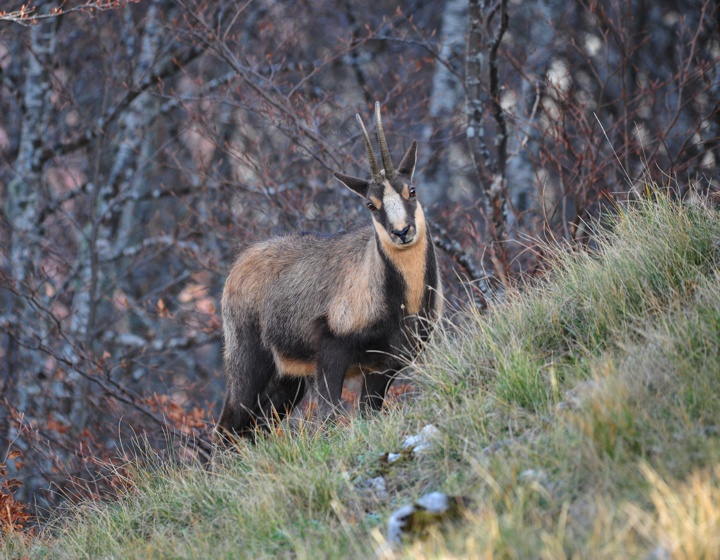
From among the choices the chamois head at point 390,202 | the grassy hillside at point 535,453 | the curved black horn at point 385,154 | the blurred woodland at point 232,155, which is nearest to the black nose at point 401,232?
the chamois head at point 390,202

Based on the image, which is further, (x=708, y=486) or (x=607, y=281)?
(x=607, y=281)

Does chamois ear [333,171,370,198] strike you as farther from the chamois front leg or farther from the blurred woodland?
the chamois front leg

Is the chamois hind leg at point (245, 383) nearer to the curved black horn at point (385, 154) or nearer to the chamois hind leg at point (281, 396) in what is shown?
the chamois hind leg at point (281, 396)

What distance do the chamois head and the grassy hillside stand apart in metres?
0.87

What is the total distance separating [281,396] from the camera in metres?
7.75

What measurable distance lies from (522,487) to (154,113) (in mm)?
10702

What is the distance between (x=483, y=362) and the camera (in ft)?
17.8

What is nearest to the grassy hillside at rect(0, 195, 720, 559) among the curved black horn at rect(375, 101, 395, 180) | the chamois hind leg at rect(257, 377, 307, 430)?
the curved black horn at rect(375, 101, 395, 180)

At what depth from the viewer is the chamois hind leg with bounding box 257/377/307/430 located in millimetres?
7641

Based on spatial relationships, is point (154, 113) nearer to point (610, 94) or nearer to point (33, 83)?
point (33, 83)

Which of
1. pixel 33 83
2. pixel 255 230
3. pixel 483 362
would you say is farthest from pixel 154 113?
pixel 483 362

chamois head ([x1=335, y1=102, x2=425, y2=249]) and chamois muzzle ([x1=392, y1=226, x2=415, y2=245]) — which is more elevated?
chamois head ([x1=335, y1=102, x2=425, y2=249])

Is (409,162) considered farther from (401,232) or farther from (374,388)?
(374,388)

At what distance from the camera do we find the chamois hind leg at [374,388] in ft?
22.9
